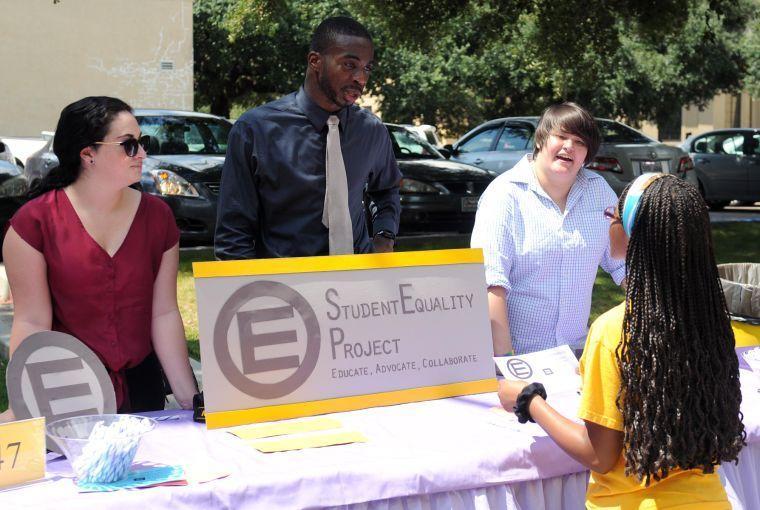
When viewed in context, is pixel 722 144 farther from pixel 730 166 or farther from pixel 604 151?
pixel 604 151

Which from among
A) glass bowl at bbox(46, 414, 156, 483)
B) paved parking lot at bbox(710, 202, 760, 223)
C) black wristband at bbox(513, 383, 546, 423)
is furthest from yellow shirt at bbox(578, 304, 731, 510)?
paved parking lot at bbox(710, 202, 760, 223)

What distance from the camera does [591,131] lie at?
3494 mm

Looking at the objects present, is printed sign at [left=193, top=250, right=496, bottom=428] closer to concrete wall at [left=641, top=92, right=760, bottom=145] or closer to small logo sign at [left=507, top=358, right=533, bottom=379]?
small logo sign at [left=507, top=358, right=533, bottom=379]

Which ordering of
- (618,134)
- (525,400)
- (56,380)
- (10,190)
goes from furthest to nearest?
(618,134), (10,190), (56,380), (525,400)

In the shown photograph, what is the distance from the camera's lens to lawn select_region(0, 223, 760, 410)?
7289 millimetres

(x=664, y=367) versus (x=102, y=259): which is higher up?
(x=102, y=259)

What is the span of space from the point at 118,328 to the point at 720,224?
12.1 m

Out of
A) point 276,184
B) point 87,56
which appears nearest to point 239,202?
point 276,184

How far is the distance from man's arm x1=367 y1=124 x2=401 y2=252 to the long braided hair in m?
1.70

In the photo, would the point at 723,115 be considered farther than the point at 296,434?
A: Yes

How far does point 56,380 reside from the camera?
2.62m

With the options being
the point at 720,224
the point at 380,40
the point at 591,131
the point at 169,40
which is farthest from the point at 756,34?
the point at 591,131

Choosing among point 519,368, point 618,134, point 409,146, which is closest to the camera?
point 519,368

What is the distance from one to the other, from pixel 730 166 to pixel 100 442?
59.1ft
